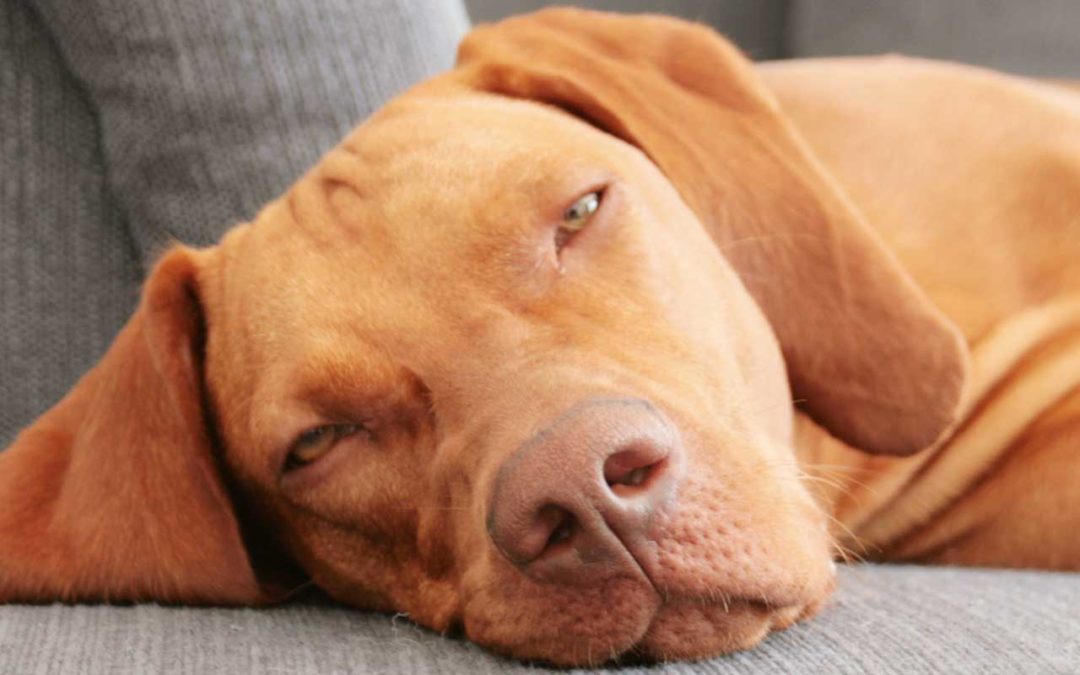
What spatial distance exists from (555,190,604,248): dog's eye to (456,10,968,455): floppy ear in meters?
0.25

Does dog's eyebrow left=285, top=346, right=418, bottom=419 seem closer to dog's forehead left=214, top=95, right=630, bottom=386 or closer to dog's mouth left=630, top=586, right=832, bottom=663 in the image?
dog's forehead left=214, top=95, right=630, bottom=386

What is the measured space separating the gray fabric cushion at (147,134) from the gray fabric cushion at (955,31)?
2335 mm

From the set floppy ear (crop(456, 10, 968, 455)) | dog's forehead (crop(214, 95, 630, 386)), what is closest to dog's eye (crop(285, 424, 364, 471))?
dog's forehead (crop(214, 95, 630, 386))

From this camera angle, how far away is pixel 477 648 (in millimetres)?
1339

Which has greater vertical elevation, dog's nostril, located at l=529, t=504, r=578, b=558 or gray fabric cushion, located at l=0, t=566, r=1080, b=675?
dog's nostril, located at l=529, t=504, r=578, b=558

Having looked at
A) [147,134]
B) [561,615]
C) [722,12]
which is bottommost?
[722,12]

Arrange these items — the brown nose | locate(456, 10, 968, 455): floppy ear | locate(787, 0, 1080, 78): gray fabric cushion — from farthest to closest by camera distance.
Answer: locate(787, 0, 1080, 78): gray fabric cushion → locate(456, 10, 968, 455): floppy ear → the brown nose

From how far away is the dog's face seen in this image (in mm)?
1163

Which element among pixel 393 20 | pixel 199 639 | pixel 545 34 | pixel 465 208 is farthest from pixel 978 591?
pixel 393 20

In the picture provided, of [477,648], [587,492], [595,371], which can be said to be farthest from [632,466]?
[477,648]

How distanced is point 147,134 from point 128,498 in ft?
3.76

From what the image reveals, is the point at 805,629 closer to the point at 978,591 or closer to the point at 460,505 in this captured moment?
the point at 978,591

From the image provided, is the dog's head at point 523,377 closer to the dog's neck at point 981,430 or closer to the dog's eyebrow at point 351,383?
the dog's eyebrow at point 351,383

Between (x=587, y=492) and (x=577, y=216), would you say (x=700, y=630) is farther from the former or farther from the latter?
(x=577, y=216)
